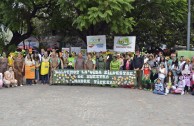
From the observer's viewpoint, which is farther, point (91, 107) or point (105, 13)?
point (105, 13)

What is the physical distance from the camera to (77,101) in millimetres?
11633

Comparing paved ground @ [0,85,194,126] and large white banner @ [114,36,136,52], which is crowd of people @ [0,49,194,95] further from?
large white banner @ [114,36,136,52]

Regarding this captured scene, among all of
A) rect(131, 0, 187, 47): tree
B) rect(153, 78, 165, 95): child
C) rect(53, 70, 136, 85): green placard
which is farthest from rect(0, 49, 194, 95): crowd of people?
rect(131, 0, 187, 47): tree

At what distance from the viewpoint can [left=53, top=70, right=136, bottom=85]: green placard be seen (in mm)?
15016

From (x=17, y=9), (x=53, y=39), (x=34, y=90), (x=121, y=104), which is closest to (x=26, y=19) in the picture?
(x=17, y=9)

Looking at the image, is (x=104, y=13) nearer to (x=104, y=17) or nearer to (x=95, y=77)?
(x=104, y=17)

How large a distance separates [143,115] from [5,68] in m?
8.21

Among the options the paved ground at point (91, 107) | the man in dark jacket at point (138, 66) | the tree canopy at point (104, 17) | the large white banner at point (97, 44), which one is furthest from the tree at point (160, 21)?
the paved ground at point (91, 107)

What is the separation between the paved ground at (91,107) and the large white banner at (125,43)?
3796 mm

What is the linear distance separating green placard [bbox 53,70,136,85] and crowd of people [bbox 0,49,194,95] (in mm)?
313

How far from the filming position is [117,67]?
15.2 metres

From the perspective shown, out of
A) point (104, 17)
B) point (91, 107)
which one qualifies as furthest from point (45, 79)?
point (91, 107)

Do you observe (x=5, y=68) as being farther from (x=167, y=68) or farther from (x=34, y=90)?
(x=167, y=68)

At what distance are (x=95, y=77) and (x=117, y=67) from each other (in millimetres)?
1137
